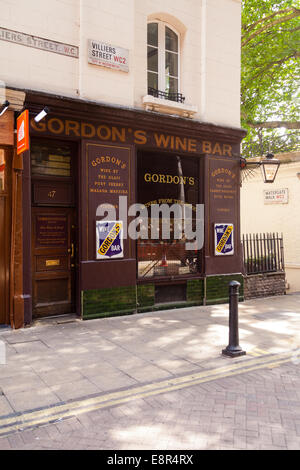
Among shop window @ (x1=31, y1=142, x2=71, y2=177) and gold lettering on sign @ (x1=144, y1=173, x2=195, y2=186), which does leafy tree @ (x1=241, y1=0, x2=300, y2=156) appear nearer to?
gold lettering on sign @ (x1=144, y1=173, x2=195, y2=186)

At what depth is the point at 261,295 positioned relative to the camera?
1041 centimetres

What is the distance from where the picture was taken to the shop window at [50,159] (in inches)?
288

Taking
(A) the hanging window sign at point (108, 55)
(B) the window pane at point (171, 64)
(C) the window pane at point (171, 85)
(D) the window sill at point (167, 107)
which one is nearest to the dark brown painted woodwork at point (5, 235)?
(A) the hanging window sign at point (108, 55)

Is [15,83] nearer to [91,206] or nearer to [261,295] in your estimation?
[91,206]

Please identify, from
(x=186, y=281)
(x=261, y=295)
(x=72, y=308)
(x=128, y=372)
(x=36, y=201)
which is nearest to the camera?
(x=128, y=372)

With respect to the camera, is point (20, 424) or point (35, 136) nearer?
point (20, 424)

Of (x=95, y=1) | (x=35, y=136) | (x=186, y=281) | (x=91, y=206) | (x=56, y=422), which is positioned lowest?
(x=56, y=422)

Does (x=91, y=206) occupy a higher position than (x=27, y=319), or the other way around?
(x=91, y=206)

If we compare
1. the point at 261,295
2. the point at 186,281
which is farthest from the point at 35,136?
the point at 261,295

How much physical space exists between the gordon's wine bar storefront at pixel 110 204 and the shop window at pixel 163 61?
92 centimetres

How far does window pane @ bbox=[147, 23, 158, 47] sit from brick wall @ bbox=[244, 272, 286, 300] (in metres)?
6.03

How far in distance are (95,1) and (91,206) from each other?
394 cm

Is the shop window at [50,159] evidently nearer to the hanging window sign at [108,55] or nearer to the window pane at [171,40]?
the hanging window sign at [108,55]

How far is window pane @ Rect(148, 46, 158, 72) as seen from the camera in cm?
869
